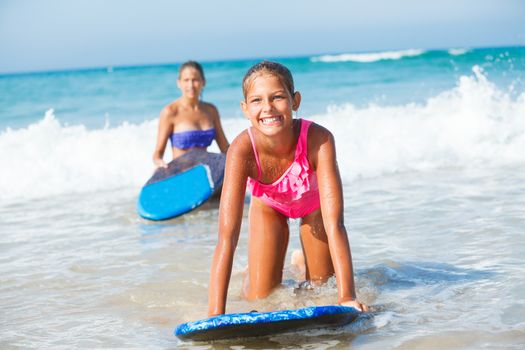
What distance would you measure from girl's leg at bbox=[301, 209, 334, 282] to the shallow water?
4.7 inches

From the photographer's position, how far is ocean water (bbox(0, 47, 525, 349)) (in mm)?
3498

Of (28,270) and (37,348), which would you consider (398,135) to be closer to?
(28,270)

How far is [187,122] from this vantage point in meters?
7.30

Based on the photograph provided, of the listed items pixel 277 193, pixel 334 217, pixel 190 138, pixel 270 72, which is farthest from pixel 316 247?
pixel 190 138

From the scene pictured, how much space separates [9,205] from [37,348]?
15.9ft

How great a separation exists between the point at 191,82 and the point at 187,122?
0.42 m

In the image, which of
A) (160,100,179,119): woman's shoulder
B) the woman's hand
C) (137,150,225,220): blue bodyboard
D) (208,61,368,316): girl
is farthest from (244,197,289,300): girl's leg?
(160,100,179,119): woman's shoulder

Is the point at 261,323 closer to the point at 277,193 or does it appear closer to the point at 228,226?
the point at 228,226

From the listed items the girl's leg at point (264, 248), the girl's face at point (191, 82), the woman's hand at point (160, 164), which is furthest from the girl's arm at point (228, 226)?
the girl's face at point (191, 82)

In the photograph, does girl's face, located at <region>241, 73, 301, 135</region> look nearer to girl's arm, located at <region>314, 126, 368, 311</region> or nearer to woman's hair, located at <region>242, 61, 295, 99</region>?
woman's hair, located at <region>242, 61, 295, 99</region>

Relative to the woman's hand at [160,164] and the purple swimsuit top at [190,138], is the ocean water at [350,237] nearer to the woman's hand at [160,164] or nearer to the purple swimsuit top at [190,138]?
the woman's hand at [160,164]

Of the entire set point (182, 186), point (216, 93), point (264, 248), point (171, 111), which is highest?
point (216, 93)

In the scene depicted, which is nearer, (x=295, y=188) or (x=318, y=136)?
(x=318, y=136)

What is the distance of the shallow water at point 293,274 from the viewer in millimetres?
3363
